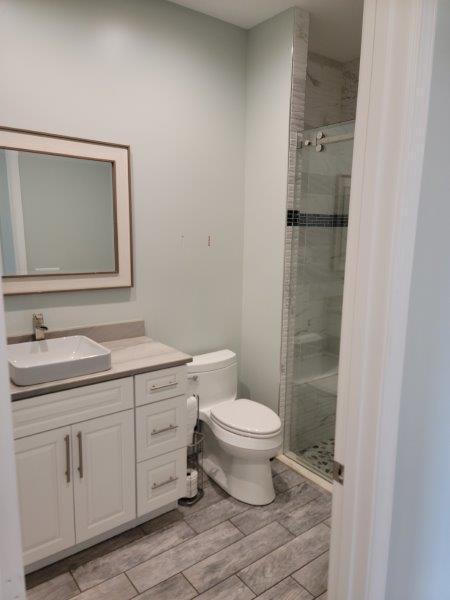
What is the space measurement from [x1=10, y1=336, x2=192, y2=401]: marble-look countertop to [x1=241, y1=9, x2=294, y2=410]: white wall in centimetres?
81

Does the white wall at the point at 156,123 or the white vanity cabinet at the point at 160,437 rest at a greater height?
the white wall at the point at 156,123

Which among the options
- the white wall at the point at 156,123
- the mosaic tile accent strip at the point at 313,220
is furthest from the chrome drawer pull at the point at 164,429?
the mosaic tile accent strip at the point at 313,220

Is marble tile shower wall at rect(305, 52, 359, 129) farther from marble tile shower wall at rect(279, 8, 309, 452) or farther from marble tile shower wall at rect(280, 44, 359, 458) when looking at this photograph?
marble tile shower wall at rect(279, 8, 309, 452)

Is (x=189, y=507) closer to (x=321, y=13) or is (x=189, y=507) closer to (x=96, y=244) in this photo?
(x=96, y=244)

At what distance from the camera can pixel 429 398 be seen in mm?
1111

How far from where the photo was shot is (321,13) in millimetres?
2451

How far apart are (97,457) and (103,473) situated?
88 millimetres

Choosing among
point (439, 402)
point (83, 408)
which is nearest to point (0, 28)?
point (83, 408)

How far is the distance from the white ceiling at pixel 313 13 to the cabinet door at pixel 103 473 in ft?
7.38

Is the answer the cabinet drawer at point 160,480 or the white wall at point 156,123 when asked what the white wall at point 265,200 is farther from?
the cabinet drawer at point 160,480

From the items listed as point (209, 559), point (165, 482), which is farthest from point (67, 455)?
point (209, 559)

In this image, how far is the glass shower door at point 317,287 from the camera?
2.60 m

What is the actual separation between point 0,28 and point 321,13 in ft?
5.64

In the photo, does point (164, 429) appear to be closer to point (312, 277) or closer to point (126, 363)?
point (126, 363)
